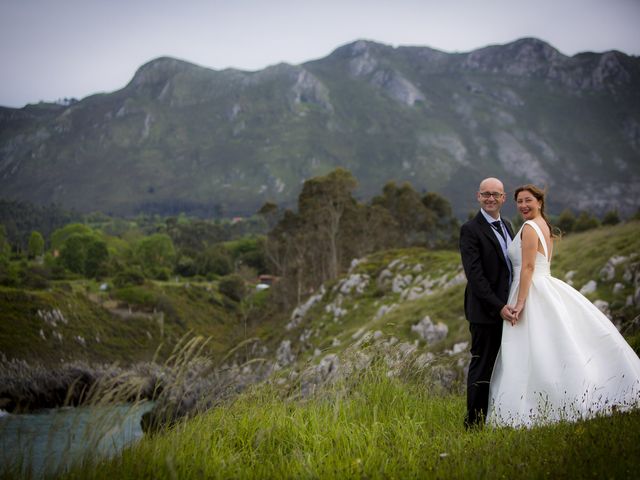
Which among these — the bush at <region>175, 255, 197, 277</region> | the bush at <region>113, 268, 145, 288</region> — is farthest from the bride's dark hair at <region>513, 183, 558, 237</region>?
the bush at <region>175, 255, 197, 277</region>

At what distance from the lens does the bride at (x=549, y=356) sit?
570 cm

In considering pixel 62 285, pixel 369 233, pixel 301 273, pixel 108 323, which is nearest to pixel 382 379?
pixel 301 273

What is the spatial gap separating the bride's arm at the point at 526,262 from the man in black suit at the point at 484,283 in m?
0.19

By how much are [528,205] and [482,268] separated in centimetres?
101

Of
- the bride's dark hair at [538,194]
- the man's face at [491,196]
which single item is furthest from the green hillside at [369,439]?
the bride's dark hair at [538,194]

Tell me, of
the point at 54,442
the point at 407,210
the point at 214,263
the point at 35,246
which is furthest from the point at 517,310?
the point at 35,246

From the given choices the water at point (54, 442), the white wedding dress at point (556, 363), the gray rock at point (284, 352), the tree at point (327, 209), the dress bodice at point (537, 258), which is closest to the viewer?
the water at point (54, 442)

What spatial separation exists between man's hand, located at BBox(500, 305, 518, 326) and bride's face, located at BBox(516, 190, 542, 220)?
1.24 metres

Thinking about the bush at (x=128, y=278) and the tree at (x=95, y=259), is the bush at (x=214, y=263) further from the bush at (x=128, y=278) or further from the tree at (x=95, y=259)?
the bush at (x=128, y=278)

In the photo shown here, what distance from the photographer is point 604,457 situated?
409 centimetres

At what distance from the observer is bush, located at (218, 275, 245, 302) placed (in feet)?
319

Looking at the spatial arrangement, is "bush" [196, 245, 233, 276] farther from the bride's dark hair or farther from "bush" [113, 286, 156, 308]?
the bride's dark hair

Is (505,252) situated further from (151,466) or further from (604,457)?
(151,466)

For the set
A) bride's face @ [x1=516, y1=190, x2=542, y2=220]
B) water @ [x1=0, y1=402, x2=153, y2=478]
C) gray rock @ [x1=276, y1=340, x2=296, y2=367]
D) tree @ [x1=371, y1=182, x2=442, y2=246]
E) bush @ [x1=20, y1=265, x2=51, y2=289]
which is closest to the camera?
water @ [x1=0, y1=402, x2=153, y2=478]
